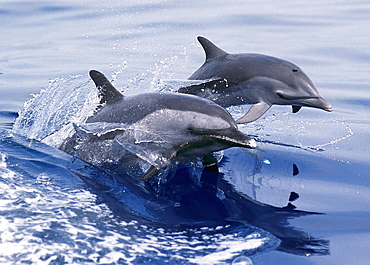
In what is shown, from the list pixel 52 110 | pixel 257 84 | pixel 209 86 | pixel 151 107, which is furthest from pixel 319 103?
pixel 52 110

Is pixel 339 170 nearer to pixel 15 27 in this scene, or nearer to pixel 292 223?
pixel 292 223

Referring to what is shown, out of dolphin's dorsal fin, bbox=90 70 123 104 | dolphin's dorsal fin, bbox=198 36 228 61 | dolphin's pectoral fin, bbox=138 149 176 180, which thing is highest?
dolphin's dorsal fin, bbox=198 36 228 61

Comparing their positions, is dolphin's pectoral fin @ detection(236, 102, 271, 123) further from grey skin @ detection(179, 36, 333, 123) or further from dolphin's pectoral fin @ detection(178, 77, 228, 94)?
dolphin's pectoral fin @ detection(178, 77, 228, 94)

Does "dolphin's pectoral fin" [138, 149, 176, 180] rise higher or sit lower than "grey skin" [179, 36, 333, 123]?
lower

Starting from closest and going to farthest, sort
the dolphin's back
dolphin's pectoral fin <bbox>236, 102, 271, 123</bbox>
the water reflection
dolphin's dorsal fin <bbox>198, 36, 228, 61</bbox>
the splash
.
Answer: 1. the water reflection
2. the dolphin's back
3. dolphin's pectoral fin <bbox>236, 102, 271, 123</bbox>
4. the splash
5. dolphin's dorsal fin <bbox>198, 36, 228, 61</bbox>

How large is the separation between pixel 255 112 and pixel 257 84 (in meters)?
0.36

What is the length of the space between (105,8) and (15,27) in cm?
334

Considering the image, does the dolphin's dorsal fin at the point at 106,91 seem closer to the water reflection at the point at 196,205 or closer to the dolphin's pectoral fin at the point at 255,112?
the water reflection at the point at 196,205

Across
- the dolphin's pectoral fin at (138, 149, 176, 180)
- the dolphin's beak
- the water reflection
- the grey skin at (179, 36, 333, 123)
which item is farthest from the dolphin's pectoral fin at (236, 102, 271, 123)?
the dolphin's pectoral fin at (138, 149, 176, 180)

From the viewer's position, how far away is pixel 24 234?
13.4 feet

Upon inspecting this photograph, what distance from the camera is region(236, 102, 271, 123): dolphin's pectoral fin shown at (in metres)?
6.81

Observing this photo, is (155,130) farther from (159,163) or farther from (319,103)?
(319,103)

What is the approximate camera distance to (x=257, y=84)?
7.18m

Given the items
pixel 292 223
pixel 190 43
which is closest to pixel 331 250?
pixel 292 223
